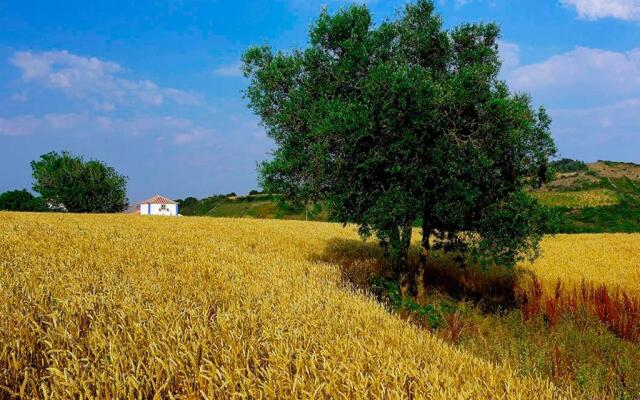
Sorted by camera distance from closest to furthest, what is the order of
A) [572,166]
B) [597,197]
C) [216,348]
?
1. [216,348]
2. [597,197]
3. [572,166]

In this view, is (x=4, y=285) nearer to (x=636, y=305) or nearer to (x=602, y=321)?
(x=602, y=321)

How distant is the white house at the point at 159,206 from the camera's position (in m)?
116

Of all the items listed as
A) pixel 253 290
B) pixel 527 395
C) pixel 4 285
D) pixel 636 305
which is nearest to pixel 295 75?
pixel 253 290

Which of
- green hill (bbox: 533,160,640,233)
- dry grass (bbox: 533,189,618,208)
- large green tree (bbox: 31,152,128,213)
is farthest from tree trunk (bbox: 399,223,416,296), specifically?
large green tree (bbox: 31,152,128,213)

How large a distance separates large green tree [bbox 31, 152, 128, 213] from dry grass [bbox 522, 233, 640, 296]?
86624 mm

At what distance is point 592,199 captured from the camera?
61.8 meters

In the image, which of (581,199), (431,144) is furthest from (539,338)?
(581,199)

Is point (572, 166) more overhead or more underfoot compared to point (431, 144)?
more overhead

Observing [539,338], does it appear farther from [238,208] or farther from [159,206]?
[159,206]

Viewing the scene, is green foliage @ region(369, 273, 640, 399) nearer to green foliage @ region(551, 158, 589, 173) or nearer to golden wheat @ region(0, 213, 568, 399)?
golden wheat @ region(0, 213, 568, 399)

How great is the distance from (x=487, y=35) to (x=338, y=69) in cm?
498

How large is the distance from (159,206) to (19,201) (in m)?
30.0

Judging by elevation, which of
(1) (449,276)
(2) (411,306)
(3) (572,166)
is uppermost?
(3) (572,166)

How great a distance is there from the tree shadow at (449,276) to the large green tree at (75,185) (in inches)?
3256
